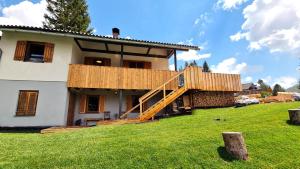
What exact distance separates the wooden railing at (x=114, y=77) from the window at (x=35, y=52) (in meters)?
2.25

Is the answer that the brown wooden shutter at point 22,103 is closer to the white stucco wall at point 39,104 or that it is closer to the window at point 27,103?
the window at point 27,103

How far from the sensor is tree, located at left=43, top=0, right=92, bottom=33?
24.7 meters

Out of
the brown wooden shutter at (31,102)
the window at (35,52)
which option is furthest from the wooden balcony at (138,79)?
the window at (35,52)

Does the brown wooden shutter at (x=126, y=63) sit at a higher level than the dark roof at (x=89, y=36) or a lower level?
lower

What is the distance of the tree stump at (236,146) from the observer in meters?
5.11

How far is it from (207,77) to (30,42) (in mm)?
12082

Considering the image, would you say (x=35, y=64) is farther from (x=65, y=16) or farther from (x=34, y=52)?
(x=65, y=16)

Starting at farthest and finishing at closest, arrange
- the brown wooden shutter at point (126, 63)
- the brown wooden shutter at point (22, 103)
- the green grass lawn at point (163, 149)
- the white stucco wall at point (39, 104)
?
the brown wooden shutter at point (126, 63), the brown wooden shutter at point (22, 103), the white stucco wall at point (39, 104), the green grass lawn at point (163, 149)

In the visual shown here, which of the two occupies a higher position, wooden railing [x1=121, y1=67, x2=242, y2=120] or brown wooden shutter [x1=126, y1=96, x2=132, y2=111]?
wooden railing [x1=121, y1=67, x2=242, y2=120]

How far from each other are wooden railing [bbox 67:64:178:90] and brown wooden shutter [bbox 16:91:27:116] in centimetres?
258

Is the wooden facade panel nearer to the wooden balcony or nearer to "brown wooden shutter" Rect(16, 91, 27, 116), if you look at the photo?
the wooden balcony

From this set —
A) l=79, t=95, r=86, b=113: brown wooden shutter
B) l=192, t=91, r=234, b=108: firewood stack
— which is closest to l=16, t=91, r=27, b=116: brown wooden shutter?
l=79, t=95, r=86, b=113: brown wooden shutter

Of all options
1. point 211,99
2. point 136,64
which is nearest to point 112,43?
point 136,64

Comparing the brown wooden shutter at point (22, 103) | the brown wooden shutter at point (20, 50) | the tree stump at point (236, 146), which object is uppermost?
the brown wooden shutter at point (20, 50)
